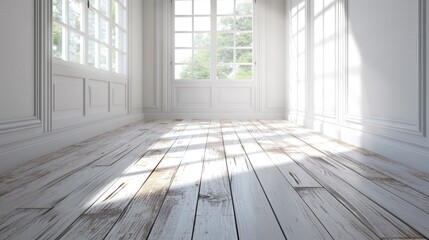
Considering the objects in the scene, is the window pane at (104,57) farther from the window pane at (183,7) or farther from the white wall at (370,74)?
the white wall at (370,74)

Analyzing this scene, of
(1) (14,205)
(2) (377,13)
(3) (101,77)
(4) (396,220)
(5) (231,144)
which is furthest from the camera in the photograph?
(3) (101,77)

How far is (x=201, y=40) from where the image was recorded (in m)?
6.19

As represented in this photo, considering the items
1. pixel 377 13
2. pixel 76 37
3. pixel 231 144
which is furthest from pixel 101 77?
pixel 377 13

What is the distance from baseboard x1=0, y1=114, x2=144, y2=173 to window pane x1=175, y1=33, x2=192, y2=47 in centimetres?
262

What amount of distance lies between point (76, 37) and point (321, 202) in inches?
112

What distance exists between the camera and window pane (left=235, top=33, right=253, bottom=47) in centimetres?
619

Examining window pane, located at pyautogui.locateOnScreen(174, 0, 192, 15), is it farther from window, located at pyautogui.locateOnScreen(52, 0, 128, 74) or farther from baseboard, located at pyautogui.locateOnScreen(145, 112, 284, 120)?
baseboard, located at pyautogui.locateOnScreen(145, 112, 284, 120)

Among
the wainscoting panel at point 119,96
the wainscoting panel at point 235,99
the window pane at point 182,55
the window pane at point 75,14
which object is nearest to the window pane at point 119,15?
the wainscoting panel at point 119,96

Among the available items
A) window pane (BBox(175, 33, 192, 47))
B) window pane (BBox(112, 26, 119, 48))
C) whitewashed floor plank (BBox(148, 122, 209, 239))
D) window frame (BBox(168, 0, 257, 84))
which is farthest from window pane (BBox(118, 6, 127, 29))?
whitewashed floor plank (BBox(148, 122, 209, 239))

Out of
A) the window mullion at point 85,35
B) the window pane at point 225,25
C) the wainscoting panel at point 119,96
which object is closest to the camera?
the window mullion at point 85,35

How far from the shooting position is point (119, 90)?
470 centimetres

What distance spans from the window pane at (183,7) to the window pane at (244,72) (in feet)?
4.39

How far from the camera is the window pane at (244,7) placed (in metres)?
6.18

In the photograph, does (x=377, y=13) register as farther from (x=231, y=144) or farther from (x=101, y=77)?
(x=101, y=77)
